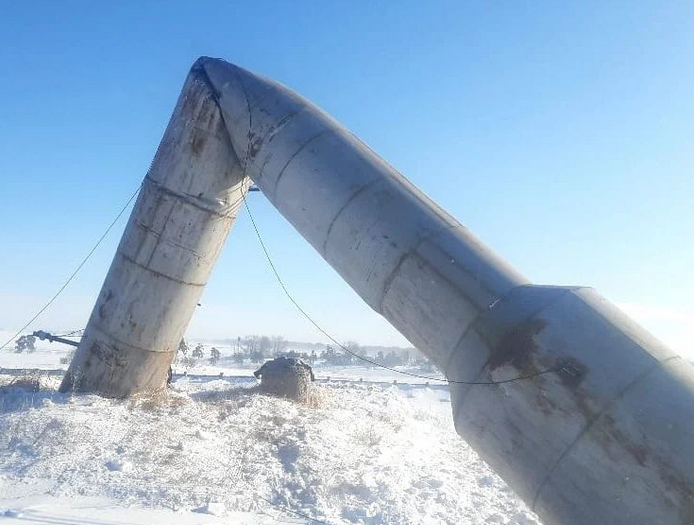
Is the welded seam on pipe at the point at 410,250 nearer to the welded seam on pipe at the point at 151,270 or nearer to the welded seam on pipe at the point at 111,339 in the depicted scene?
the welded seam on pipe at the point at 151,270

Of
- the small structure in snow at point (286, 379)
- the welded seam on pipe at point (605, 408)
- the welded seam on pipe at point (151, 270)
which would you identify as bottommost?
the small structure in snow at point (286, 379)

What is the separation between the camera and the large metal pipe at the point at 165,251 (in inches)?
422

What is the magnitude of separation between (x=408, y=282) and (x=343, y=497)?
3522 millimetres

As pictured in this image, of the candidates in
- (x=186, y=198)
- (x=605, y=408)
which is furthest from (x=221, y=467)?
(x=605, y=408)

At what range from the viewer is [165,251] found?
11172 millimetres

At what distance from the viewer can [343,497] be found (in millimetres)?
7930

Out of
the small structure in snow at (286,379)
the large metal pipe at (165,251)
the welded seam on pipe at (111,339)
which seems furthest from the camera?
the small structure in snow at (286,379)

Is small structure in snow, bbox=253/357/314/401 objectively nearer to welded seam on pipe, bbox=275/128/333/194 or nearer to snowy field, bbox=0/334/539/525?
snowy field, bbox=0/334/539/525

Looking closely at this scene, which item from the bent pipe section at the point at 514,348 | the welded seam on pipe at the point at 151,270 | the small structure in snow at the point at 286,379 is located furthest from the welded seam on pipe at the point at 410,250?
the small structure in snow at the point at 286,379

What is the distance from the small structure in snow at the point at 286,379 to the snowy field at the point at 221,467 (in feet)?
4.62

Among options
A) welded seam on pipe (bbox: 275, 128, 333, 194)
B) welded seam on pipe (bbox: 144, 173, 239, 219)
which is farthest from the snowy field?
welded seam on pipe (bbox: 275, 128, 333, 194)

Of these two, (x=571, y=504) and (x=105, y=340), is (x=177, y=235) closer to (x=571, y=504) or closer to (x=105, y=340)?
(x=105, y=340)

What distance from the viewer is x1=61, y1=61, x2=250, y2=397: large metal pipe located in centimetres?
1071

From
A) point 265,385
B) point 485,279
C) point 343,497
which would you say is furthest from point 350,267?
point 265,385
